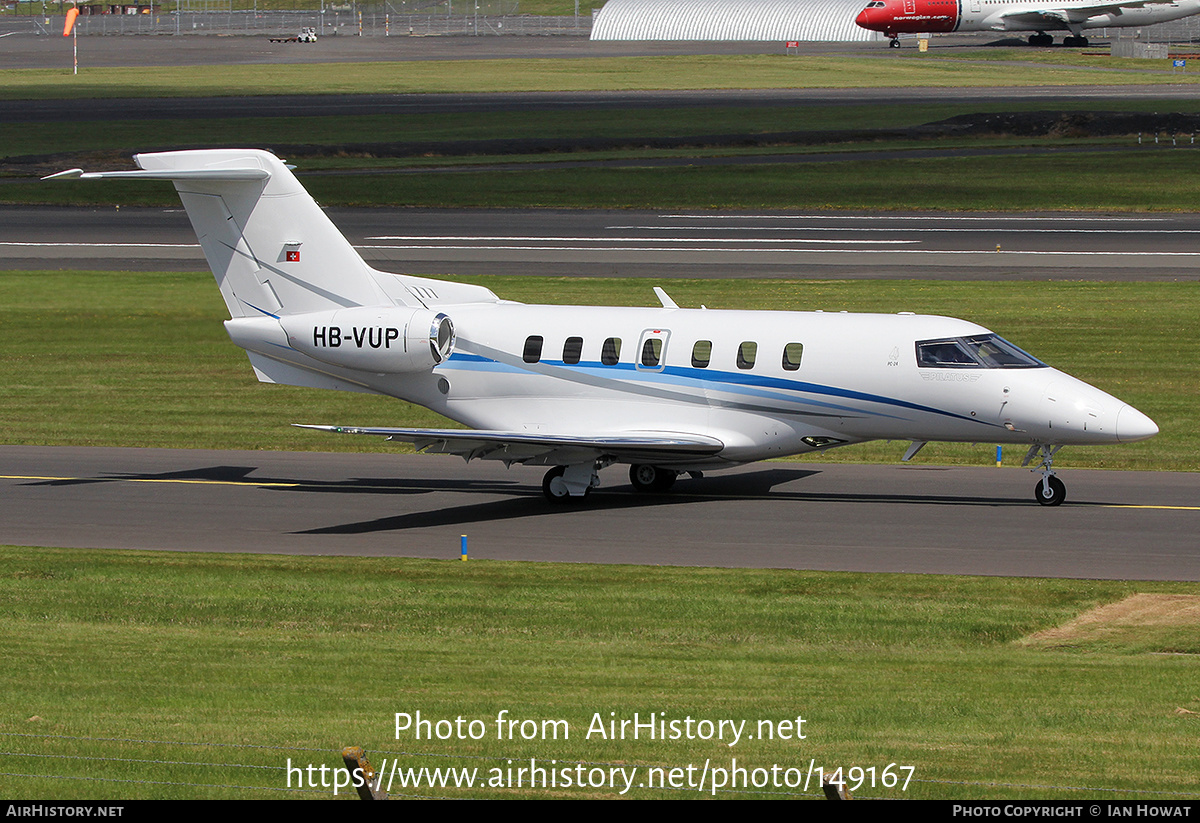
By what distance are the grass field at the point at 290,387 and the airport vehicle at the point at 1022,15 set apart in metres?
95.2

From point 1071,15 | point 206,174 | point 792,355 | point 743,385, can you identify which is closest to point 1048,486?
point 792,355

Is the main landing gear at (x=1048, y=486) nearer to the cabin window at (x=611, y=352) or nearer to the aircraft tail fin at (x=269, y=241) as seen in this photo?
the cabin window at (x=611, y=352)

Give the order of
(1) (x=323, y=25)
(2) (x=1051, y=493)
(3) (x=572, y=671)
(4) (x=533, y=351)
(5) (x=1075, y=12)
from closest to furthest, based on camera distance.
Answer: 1. (3) (x=572, y=671)
2. (2) (x=1051, y=493)
3. (4) (x=533, y=351)
4. (5) (x=1075, y=12)
5. (1) (x=323, y=25)

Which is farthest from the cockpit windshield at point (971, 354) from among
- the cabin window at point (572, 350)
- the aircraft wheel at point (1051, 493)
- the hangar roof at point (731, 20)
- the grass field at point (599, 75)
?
the hangar roof at point (731, 20)

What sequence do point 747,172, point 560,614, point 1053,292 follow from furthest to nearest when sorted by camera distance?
point 747,172 < point 1053,292 < point 560,614

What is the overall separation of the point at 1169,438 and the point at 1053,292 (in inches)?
603

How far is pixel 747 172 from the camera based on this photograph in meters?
68.3

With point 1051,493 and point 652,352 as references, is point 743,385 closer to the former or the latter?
point 652,352

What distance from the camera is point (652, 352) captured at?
83.1 feet

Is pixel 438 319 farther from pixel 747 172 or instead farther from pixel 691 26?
pixel 691 26

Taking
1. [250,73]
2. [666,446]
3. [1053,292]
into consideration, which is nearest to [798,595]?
[666,446]

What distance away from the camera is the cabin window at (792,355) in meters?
24.7

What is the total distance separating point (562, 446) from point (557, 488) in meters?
1.01

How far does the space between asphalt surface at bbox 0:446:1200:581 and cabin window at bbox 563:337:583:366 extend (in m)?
2.41
